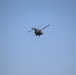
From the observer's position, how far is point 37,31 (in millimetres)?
31578

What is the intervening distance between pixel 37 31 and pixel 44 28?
2426mm

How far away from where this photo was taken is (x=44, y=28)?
32875 millimetres
